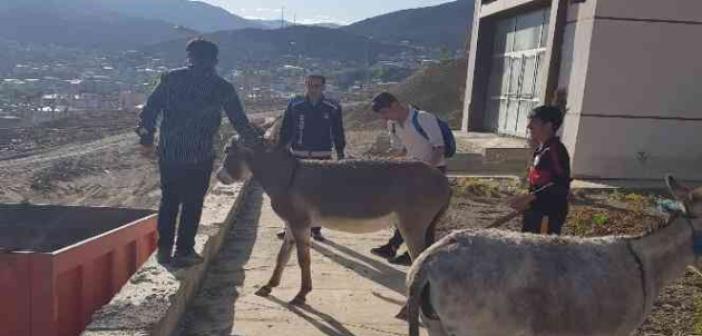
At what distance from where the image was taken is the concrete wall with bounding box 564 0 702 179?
10.3 metres

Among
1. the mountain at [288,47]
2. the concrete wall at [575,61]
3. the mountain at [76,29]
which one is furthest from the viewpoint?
the mountain at [76,29]

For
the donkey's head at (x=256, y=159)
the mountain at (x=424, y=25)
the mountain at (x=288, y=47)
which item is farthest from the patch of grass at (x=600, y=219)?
the mountain at (x=288, y=47)

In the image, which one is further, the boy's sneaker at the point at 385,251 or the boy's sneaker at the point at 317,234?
the boy's sneaker at the point at 317,234

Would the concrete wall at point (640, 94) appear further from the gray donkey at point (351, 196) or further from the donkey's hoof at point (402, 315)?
the donkey's hoof at point (402, 315)

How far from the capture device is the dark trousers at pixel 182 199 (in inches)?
193

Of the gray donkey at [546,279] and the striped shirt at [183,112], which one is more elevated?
the striped shirt at [183,112]

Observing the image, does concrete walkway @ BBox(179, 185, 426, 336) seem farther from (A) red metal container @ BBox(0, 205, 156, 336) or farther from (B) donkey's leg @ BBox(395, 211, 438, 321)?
(A) red metal container @ BBox(0, 205, 156, 336)

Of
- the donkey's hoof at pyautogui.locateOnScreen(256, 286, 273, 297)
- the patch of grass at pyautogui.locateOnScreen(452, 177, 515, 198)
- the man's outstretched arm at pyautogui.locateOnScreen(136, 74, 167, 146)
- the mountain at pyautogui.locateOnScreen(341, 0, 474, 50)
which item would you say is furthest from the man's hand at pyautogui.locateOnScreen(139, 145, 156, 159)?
the mountain at pyautogui.locateOnScreen(341, 0, 474, 50)

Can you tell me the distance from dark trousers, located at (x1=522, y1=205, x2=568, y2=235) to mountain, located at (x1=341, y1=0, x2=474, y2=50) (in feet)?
265

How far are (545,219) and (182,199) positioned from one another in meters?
2.74

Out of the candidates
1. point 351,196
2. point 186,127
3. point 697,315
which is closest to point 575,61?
point 697,315

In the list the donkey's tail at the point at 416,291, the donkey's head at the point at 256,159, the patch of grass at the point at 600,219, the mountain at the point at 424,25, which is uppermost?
the mountain at the point at 424,25

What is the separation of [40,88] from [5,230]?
62756mm

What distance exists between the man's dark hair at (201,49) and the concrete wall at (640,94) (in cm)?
755
